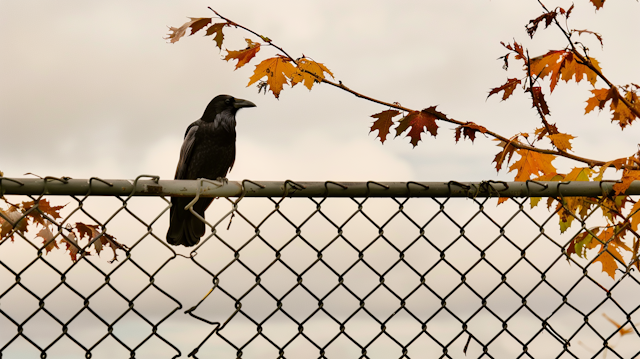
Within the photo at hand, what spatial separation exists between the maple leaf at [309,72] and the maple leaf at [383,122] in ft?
1.13

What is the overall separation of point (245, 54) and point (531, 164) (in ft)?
5.66

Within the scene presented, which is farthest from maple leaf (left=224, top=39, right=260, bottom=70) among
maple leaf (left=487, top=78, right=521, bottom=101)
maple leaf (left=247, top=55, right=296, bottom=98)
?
maple leaf (left=487, top=78, right=521, bottom=101)

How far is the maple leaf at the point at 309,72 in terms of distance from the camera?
120 inches

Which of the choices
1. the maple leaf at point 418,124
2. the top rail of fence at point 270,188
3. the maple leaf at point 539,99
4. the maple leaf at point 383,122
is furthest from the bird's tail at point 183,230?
the maple leaf at point 539,99

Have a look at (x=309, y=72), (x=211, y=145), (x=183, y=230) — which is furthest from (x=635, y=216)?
(x=211, y=145)

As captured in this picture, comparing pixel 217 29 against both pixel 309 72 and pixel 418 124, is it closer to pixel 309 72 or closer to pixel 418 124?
pixel 309 72

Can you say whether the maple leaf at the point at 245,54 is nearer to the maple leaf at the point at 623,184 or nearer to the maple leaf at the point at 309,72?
the maple leaf at the point at 309,72

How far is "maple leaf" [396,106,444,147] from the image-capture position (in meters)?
2.97

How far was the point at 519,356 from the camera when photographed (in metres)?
2.50

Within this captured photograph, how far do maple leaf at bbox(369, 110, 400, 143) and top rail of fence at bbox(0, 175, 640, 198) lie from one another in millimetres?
694

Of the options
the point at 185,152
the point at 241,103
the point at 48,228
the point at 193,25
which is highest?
the point at 241,103

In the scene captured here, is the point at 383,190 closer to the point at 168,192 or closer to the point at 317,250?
the point at 317,250

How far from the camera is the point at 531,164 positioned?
3.29 metres

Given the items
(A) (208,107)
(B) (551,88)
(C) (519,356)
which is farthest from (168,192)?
(A) (208,107)
